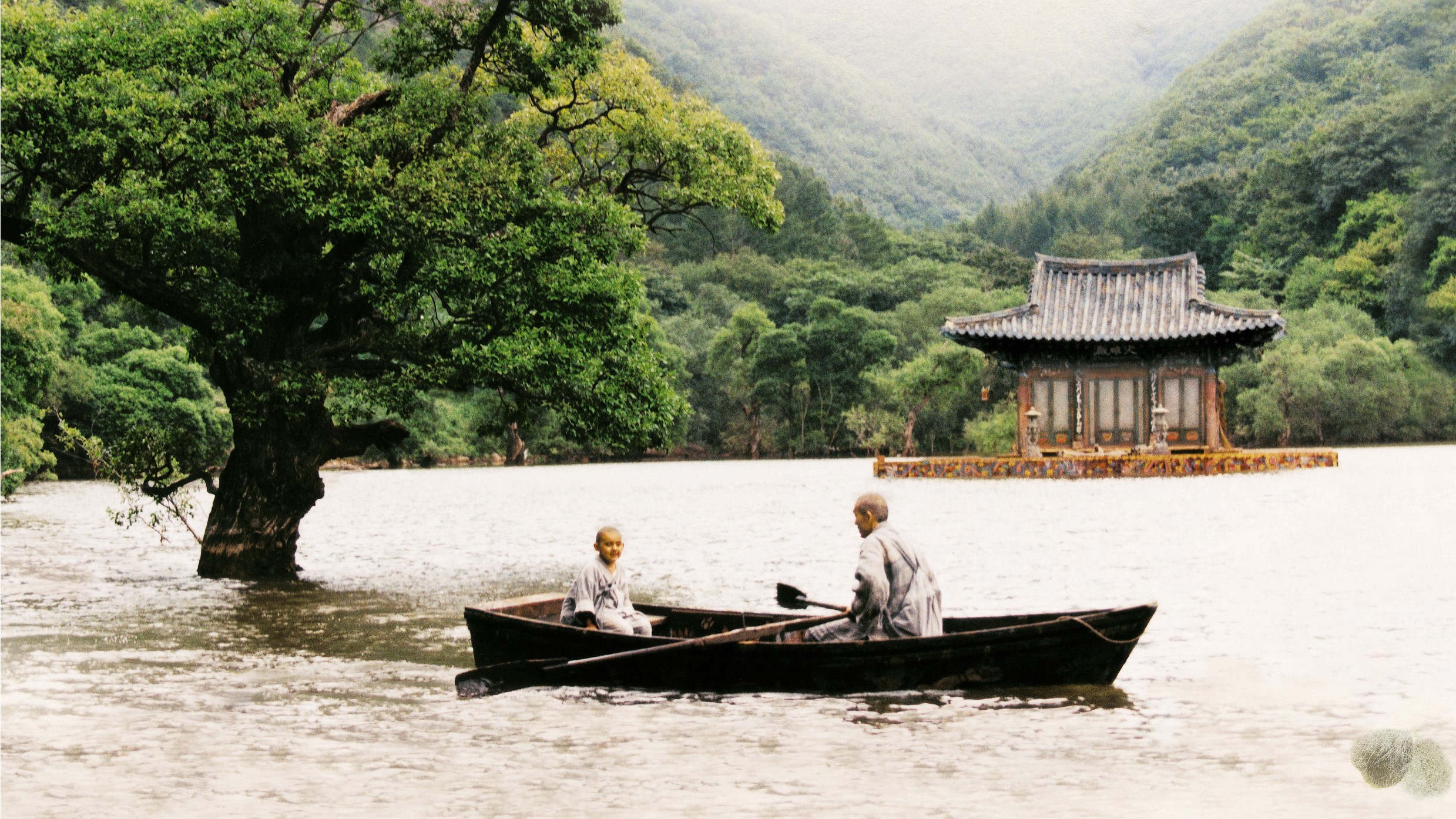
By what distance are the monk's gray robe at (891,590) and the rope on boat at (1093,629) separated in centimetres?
90

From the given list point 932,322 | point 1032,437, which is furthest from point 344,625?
point 932,322

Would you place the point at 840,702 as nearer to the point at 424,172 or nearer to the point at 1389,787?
the point at 1389,787

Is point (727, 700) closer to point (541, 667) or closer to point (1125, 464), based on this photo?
point (541, 667)

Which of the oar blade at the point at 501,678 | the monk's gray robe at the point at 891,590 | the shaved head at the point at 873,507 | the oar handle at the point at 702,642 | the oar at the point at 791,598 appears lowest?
the oar blade at the point at 501,678

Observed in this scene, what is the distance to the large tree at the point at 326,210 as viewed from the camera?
15070 mm

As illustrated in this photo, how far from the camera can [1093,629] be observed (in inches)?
362

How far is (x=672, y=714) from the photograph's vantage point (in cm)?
936

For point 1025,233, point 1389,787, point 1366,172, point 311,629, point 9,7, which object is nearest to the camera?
point 1389,787

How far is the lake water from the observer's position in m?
7.23

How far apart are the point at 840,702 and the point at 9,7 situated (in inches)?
484

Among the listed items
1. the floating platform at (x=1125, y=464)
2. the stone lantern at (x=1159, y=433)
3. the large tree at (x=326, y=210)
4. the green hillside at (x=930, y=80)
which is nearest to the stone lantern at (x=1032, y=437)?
the floating platform at (x=1125, y=464)

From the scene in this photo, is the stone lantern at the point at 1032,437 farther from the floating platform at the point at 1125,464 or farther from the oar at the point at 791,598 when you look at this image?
the oar at the point at 791,598

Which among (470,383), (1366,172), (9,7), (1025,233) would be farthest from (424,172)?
(1025,233)

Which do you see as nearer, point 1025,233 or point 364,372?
point 364,372
